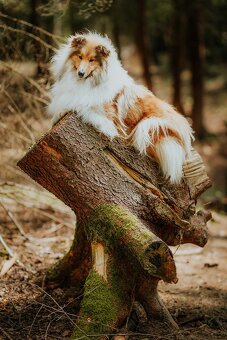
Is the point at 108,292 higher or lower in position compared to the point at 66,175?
lower

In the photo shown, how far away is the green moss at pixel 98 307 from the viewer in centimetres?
363

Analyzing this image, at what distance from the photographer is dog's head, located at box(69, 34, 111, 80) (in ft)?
13.6

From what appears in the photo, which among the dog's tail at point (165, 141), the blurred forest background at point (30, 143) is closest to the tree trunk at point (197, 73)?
the blurred forest background at point (30, 143)

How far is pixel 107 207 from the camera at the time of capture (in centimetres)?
394

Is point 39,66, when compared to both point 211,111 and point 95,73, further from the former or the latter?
point 211,111

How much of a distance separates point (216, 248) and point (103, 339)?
4.01 m

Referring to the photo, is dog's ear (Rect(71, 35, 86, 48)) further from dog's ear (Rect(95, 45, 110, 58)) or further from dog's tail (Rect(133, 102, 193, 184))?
dog's tail (Rect(133, 102, 193, 184))

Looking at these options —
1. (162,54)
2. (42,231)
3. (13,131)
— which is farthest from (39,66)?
(162,54)

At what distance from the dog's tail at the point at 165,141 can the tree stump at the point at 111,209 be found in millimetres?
96

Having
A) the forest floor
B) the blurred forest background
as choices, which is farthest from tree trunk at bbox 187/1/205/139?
the forest floor

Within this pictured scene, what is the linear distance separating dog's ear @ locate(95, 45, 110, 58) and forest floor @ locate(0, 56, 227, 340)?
210cm

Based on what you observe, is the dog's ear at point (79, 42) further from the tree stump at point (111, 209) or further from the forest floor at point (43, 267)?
the forest floor at point (43, 267)

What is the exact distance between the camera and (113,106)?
13.8 feet

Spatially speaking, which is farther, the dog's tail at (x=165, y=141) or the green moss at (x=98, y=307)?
the dog's tail at (x=165, y=141)
